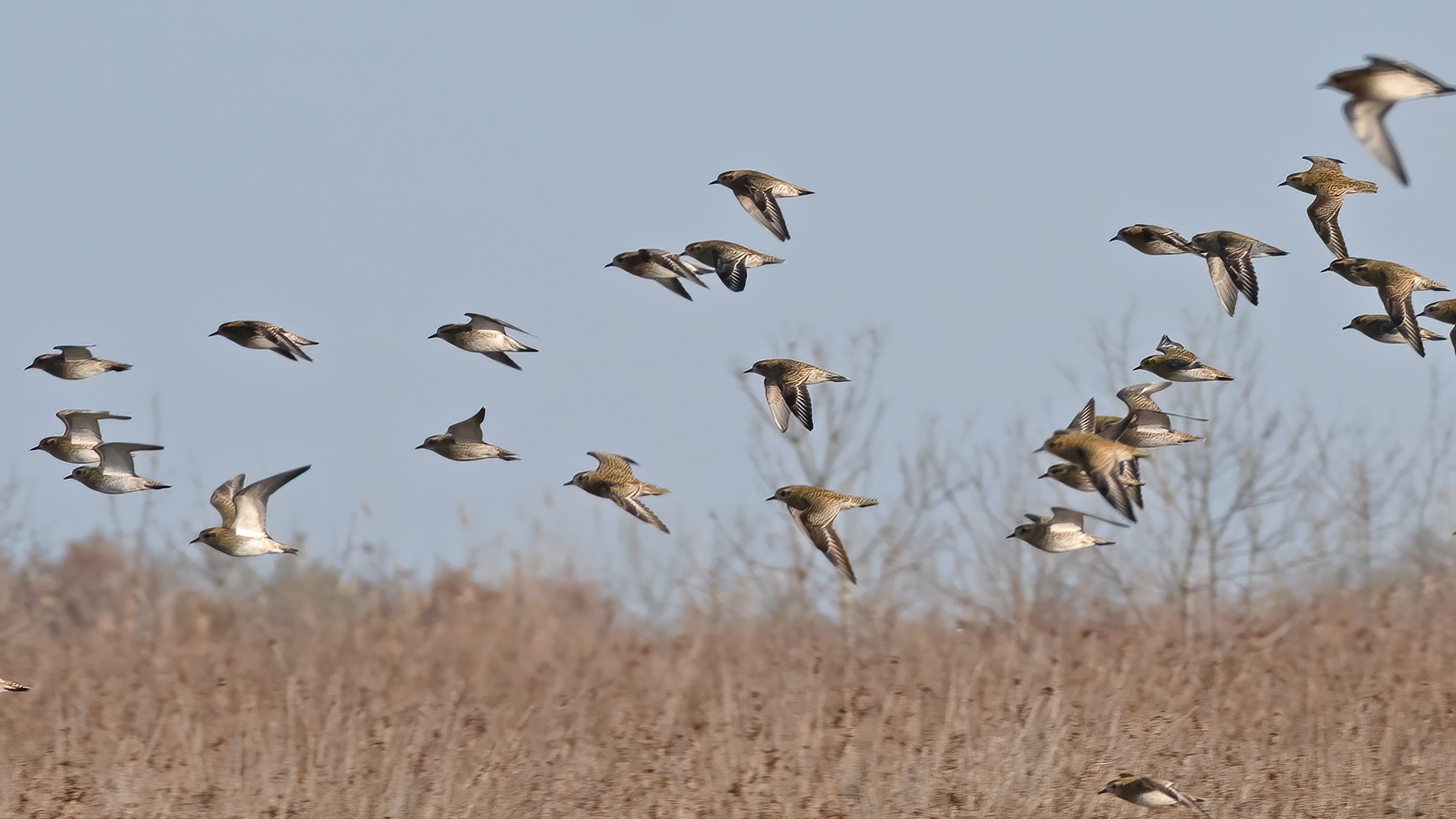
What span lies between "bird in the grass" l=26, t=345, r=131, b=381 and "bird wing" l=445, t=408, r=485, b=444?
1916mm

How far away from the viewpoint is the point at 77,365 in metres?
8.59

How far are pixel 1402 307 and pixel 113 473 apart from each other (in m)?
6.70

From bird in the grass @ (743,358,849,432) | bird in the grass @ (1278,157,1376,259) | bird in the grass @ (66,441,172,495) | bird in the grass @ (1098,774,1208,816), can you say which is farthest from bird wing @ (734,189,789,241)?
bird in the grass @ (1098,774,1208,816)

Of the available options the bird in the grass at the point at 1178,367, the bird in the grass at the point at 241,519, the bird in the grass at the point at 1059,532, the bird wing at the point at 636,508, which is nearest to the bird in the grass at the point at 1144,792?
the bird in the grass at the point at 1059,532

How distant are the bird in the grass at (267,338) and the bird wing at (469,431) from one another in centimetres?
87

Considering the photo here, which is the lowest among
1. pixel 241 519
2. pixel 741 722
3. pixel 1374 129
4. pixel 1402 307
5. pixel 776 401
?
pixel 741 722

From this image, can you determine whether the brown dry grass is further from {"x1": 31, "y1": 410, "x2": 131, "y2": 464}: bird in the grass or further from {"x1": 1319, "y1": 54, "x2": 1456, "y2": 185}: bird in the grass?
{"x1": 1319, "y1": 54, "x2": 1456, "y2": 185}: bird in the grass

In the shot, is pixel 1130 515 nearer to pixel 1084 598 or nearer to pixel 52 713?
pixel 52 713

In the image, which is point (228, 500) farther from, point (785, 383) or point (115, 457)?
point (785, 383)

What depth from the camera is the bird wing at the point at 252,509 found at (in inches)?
321

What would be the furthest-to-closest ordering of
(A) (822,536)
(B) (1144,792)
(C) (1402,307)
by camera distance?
(B) (1144,792)
(A) (822,536)
(C) (1402,307)

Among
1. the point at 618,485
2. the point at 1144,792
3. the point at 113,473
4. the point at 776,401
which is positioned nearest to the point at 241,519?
the point at 113,473

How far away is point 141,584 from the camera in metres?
23.0

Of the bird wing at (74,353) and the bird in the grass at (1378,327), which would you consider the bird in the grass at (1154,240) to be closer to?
the bird in the grass at (1378,327)
